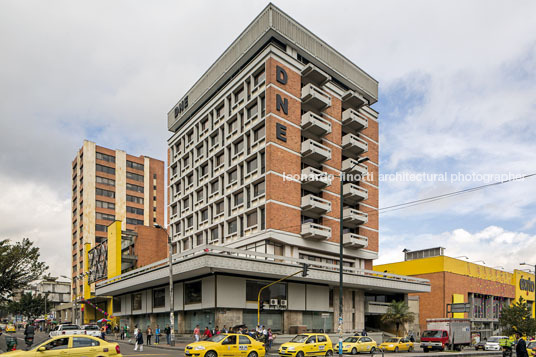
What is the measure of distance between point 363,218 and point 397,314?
11.8 m

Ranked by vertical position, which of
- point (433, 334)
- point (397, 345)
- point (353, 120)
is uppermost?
point (353, 120)

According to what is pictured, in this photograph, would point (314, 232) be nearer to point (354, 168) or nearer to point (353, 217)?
point (353, 217)

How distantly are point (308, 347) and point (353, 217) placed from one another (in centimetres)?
2766

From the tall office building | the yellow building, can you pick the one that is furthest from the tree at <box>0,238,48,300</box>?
the yellow building

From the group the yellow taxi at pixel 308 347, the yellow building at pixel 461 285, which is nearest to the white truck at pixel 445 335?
the yellow building at pixel 461 285

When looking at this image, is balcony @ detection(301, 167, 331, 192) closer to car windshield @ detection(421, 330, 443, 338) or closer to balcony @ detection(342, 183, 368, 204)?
balcony @ detection(342, 183, 368, 204)

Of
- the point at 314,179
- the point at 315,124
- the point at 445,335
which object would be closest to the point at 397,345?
the point at 445,335

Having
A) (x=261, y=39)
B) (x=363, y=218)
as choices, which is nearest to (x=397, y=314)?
(x=363, y=218)

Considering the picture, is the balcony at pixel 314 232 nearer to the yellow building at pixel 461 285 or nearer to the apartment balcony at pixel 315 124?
the apartment balcony at pixel 315 124

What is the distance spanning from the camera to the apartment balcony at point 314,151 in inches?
2006

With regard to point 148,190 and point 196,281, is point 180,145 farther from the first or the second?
point 148,190

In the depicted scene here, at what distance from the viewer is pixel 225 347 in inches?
981

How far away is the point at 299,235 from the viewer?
4938 centimetres

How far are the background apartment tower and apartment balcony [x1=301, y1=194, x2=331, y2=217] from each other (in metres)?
59.8
